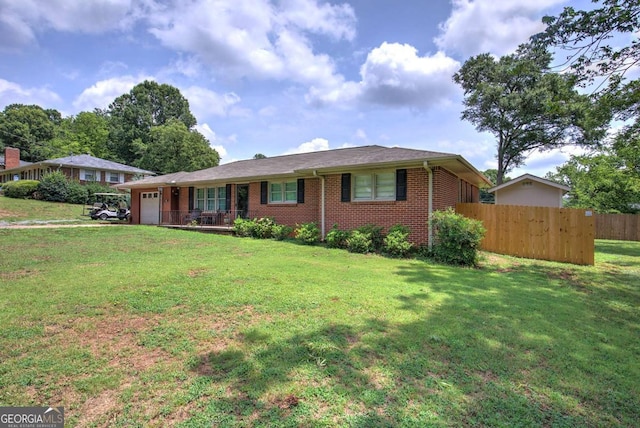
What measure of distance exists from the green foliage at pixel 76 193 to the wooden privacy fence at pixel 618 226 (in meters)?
40.2

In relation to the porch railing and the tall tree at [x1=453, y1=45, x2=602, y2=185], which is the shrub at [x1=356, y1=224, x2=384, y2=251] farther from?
the tall tree at [x1=453, y1=45, x2=602, y2=185]

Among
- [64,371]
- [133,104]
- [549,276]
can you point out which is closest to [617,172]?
[549,276]

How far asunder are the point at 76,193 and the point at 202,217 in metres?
18.8

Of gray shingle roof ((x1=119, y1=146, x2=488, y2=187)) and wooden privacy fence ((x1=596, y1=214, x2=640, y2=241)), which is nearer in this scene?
gray shingle roof ((x1=119, y1=146, x2=488, y2=187))

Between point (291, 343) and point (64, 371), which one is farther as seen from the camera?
point (291, 343)

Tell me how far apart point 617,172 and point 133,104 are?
5951cm

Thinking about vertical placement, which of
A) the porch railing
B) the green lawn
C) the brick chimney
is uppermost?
the brick chimney

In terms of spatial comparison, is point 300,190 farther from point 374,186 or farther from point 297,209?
point 374,186

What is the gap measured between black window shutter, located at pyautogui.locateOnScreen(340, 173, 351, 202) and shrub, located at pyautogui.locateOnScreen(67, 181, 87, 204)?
27.0m

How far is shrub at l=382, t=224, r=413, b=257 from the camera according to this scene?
918 centimetres

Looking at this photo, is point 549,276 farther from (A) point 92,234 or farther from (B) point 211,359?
(A) point 92,234

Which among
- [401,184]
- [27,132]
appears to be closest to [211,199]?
[401,184]

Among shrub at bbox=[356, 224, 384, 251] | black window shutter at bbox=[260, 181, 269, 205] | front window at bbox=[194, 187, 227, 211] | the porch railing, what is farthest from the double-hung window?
front window at bbox=[194, 187, 227, 211]

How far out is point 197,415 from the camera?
2.17m
